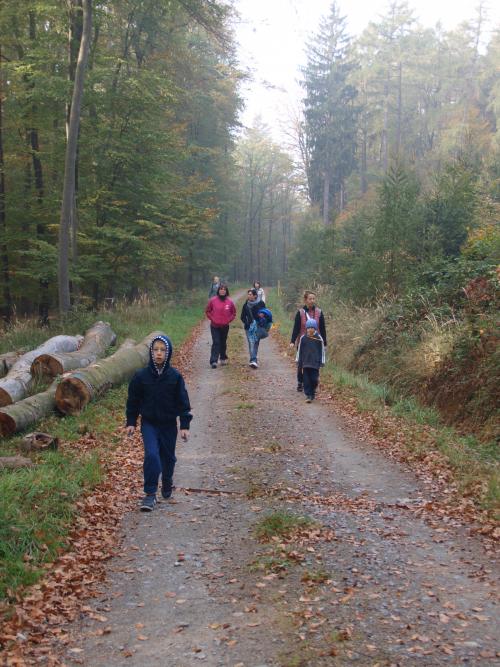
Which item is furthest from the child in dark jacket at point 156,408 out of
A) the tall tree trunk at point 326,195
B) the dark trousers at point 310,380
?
the tall tree trunk at point 326,195

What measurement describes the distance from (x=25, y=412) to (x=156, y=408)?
3863mm

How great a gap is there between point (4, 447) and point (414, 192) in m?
12.3

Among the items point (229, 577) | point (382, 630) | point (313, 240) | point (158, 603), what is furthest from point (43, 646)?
point (313, 240)

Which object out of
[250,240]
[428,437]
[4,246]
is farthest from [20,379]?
[250,240]

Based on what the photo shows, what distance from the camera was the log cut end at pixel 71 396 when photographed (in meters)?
10.4

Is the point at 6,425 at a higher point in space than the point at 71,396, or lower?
lower

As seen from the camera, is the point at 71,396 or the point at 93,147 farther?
the point at 93,147

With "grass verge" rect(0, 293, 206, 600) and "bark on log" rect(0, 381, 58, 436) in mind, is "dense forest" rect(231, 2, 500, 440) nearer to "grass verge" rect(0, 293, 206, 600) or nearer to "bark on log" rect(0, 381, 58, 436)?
"grass verge" rect(0, 293, 206, 600)

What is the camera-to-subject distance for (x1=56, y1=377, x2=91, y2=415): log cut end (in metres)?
10.4

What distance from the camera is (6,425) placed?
30.2 ft

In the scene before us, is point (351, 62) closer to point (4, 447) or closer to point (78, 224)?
point (78, 224)

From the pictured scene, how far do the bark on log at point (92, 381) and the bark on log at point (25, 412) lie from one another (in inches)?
7.5

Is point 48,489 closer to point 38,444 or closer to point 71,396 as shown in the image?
point 38,444

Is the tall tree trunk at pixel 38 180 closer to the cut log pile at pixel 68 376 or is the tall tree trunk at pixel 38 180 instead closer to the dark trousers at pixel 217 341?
the cut log pile at pixel 68 376
